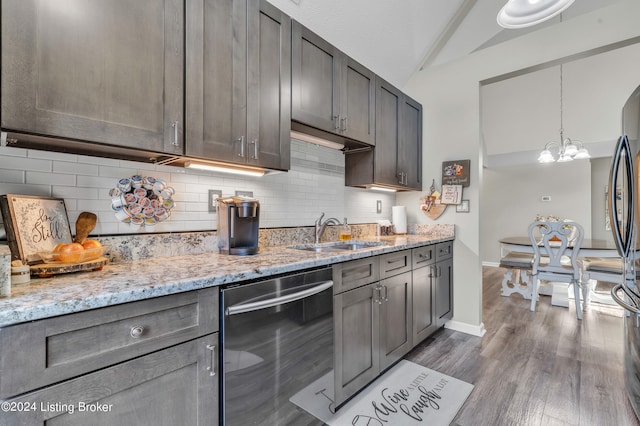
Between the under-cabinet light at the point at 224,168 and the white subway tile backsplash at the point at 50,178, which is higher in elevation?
the under-cabinet light at the point at 224,168

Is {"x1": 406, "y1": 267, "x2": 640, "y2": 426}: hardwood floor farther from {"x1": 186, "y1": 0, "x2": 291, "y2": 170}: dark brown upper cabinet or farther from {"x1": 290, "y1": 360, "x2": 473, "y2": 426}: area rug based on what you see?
{"x1": 186, "y1": 0, "x2": 291, "y2": 170}: dark brown upper cabinet

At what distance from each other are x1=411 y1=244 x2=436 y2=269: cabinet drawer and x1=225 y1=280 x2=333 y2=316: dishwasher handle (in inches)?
41.1

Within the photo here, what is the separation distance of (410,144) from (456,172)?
544mm

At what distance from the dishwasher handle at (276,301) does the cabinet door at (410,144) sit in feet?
5.62

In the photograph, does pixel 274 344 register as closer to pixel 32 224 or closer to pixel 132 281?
pixel 132 281

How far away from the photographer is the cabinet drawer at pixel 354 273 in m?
1.61

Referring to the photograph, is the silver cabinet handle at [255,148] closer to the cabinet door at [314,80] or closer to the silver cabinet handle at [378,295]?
the cabinet door at [314,80]

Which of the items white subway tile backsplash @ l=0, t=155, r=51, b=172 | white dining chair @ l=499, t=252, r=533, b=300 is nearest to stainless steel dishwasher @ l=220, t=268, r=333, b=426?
white subway tile backsplash @ l=0, t=155, r=51, b=172

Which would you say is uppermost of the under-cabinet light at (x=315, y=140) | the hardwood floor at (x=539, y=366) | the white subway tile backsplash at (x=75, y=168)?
the under-cabinet light at (x=315, y=140)

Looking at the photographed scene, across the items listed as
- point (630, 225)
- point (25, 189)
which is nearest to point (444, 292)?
point (630, 225)

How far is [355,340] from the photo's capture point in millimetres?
1717

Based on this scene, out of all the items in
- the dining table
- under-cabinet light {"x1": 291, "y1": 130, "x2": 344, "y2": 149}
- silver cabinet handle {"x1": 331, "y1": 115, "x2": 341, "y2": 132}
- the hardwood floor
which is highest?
silver cabinet handle {"x1": 331, "y1": 115, "x2": 341, "y2": 132}

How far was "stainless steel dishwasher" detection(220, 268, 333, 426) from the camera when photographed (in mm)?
1080

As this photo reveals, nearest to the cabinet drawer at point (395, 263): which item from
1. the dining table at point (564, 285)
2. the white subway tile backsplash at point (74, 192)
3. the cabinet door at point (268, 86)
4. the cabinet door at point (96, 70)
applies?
the cabinet door at point (268, 86)
